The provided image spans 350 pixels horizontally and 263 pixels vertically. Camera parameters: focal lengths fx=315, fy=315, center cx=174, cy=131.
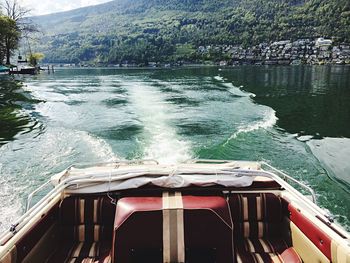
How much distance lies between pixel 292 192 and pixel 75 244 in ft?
11.0

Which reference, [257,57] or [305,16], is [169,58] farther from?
[305,16]

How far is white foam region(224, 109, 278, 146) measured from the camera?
14.5m

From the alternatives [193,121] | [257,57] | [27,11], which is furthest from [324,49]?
[193,121]

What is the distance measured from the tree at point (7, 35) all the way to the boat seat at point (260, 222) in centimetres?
5051

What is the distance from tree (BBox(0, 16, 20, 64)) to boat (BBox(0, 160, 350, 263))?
161 ft

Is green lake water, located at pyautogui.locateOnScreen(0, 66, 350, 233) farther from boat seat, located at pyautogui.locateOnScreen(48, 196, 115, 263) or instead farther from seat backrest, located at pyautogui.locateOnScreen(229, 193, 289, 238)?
seat backrest, located at pyautogui.locateOnScreen(229, 193, 289, 238)

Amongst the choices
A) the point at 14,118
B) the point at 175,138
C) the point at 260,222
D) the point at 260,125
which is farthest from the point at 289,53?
the point at 260,222

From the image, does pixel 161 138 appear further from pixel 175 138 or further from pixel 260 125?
pixel 260 125

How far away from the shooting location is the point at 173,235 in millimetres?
3703

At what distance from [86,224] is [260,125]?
42.5ft

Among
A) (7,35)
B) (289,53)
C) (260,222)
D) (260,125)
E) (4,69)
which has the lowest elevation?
(260,125)

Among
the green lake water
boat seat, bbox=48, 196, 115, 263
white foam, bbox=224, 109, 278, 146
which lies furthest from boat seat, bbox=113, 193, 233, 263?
white foam, bbox=224, 109, 278, 146

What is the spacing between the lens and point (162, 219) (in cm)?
374

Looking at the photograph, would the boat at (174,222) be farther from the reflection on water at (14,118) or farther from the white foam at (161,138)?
the reflection on water at (14,118)
